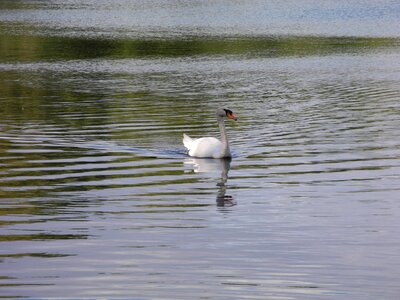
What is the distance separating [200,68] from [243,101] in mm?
12638

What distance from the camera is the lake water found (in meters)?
11.8

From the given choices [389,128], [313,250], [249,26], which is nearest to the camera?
[313,250]

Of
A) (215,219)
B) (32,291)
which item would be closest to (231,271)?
(32,291)

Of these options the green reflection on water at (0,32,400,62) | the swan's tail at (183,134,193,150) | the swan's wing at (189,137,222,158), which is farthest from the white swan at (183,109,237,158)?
the green reflection on water at (0,32,400,62)

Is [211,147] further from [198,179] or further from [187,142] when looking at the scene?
[198,179]

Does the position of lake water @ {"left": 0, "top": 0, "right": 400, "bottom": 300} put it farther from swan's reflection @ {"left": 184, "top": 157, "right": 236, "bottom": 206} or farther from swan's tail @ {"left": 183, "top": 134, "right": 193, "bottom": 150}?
swan's tail @ {"left": 183, "top": 134, "right": 193, "bottom": 150}

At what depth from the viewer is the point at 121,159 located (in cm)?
2117

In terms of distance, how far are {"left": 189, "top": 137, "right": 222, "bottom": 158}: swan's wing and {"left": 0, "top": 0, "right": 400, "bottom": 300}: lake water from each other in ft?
0.69

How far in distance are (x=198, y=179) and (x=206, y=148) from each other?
249cm

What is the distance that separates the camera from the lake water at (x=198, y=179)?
11789 mm

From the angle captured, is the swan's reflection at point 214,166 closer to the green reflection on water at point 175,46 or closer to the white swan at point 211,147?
the white swan at point 211,147

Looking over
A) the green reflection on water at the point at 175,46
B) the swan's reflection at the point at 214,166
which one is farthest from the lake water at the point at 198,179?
the green reflection on water at the point at 175,46

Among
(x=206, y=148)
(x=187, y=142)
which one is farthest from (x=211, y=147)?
(x=187, y=142)

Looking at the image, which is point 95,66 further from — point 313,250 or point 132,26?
point 313,250
